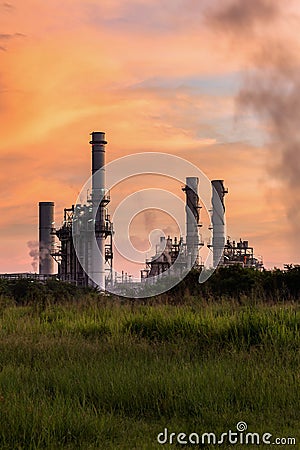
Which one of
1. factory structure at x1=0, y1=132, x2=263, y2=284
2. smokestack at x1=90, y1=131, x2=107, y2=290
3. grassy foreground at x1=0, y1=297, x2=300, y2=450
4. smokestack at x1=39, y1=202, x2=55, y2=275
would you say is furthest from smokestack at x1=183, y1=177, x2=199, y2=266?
grassy foreground at x1=0, y1=297, x2=300, y2=450

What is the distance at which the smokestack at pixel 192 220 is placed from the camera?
51625mm

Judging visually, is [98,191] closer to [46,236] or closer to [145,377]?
[46,236]

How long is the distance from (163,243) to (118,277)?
480 cm

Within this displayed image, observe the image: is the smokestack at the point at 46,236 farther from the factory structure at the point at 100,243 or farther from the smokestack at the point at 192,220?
the smokestack at the point at 192,220

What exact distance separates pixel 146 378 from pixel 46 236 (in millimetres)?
47998

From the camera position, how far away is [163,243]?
52.9 meters

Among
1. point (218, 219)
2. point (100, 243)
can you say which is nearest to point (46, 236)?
point (100, 243)

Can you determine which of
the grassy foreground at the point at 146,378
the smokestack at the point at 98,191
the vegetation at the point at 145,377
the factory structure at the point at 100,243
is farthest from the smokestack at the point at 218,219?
the grassy foreground at the point at 146,378

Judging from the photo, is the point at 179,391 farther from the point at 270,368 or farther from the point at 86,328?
the point at 86,328

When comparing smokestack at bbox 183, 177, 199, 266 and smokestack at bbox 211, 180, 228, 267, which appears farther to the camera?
smokestack at bbox 211, 180, 228, 267

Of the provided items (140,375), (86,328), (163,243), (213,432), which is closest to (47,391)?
(140,375)

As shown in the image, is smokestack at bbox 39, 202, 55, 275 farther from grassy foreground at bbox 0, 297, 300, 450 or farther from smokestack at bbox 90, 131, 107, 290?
grassy foreground at bbox 0, 297, 300, 450

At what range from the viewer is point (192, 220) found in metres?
51.9

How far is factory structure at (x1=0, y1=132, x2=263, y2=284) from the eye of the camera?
1865 inches
